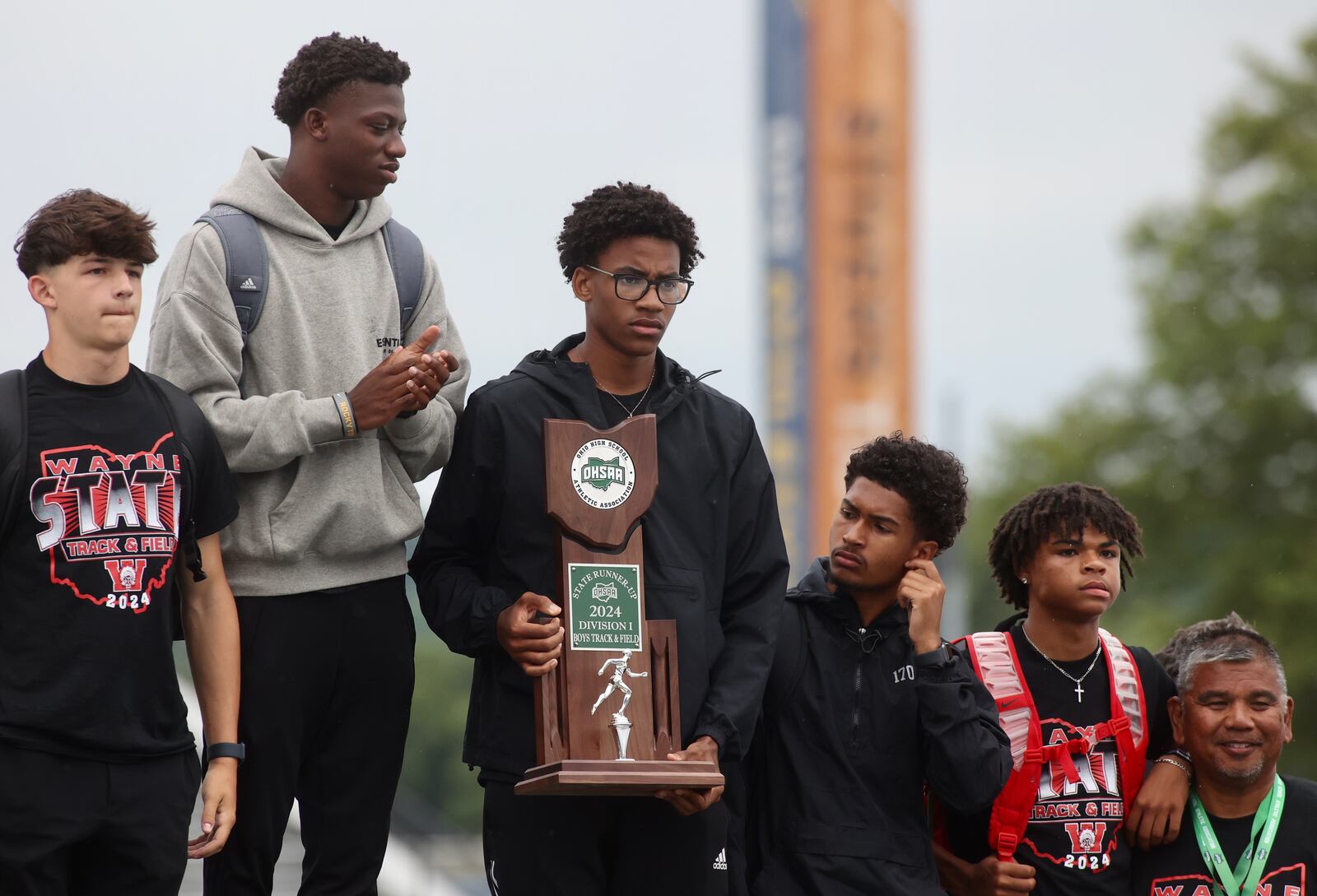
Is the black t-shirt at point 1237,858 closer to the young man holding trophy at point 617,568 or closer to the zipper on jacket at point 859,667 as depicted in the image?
the zipper on jacket at point 859,667

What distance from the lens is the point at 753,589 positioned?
4.95 m

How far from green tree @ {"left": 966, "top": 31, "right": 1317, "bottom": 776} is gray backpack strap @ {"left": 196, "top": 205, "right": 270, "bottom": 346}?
21058 millimetres

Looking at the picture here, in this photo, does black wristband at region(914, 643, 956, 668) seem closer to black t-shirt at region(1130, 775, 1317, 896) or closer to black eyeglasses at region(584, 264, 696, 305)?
black t-shirt at region(1130, 775, 1317, 896)

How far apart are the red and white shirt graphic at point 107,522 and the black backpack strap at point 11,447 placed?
0.15ft

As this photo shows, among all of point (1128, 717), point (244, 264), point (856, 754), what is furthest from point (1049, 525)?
point (244, 264)

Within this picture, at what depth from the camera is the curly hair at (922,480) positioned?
528 centimetres

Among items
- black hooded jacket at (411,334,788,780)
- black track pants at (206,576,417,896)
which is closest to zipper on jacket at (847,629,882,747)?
black hooded jacket at (411,334,788,780)

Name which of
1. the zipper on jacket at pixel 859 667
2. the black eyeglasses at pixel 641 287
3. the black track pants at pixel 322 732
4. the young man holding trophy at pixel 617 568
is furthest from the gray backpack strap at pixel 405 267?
the zipper on jacket at pixel 859 667

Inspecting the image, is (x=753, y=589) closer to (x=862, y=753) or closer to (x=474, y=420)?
(x=862, y=753)

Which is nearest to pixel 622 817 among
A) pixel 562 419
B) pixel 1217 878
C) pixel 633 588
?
pixel 633 588

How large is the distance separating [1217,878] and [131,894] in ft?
9.72

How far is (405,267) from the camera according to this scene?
502cm

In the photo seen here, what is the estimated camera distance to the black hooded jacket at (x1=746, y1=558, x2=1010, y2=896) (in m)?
4.92

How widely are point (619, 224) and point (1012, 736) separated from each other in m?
1.82
